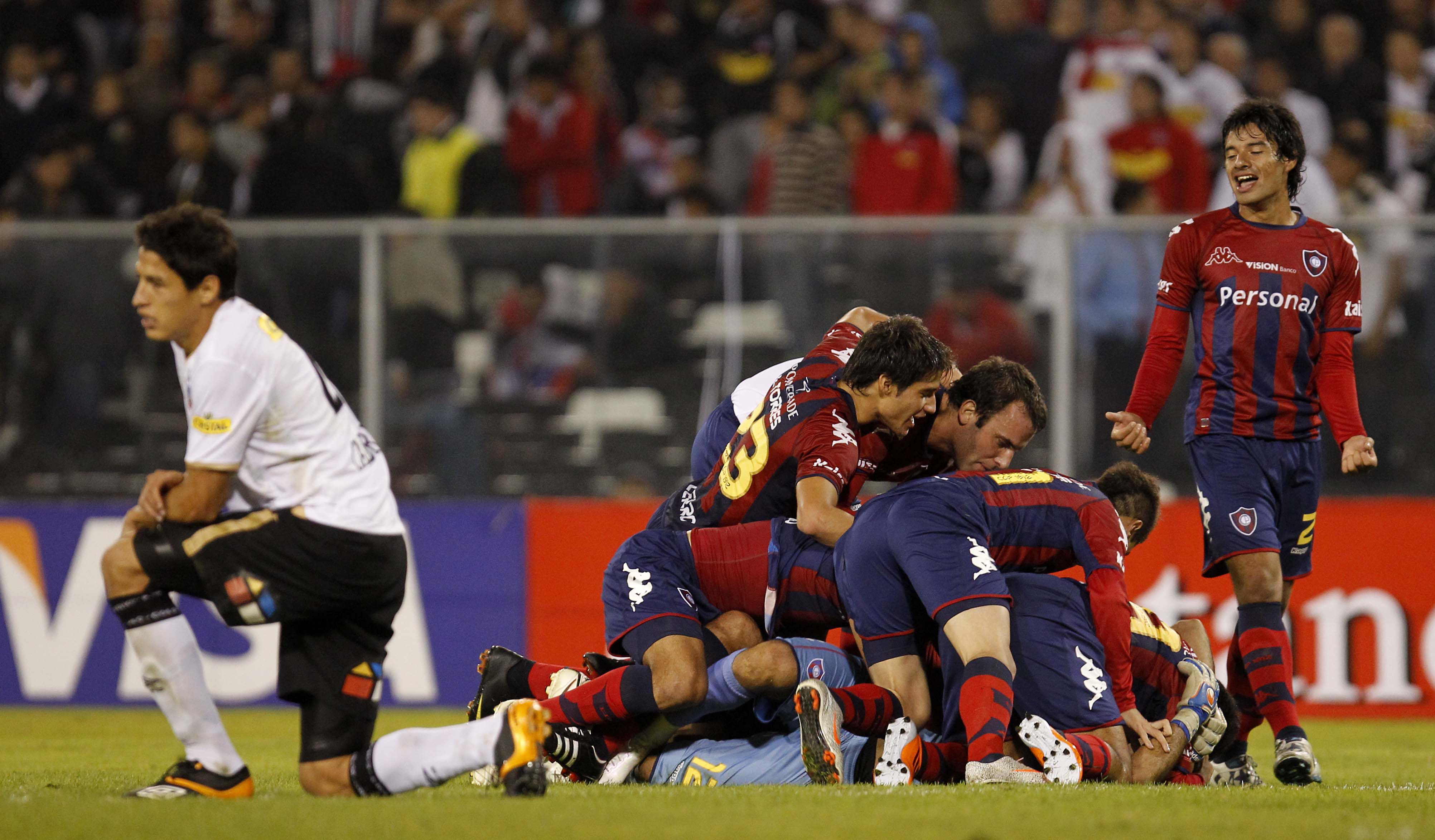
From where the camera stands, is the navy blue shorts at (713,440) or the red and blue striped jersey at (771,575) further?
the navy blue shorts at (713,440)

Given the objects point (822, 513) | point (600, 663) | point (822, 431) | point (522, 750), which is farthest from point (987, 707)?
point (600, 663)

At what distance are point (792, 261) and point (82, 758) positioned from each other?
4.82m

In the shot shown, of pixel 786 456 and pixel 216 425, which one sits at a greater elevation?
pixel 216 425

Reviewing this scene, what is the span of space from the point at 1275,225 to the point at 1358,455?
974 millimetres

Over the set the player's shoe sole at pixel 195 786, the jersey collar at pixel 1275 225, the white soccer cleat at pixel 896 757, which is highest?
the jersey collar at pixel 1275 225

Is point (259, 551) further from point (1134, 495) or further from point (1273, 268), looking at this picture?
point (1273, 268)

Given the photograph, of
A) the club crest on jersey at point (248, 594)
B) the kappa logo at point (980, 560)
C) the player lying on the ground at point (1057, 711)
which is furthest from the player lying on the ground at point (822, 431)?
the club crest on jersey at point (248, 594)

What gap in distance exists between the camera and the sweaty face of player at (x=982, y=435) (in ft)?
20.6

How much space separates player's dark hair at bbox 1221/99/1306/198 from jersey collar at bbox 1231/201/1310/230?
0.10 meters

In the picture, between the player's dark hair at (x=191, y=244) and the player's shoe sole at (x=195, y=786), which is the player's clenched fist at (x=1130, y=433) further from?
the player's shoe sole at (x=195, y=786)

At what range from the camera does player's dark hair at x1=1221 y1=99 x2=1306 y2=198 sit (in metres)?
6.20

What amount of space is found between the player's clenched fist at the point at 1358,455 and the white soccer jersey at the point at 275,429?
3440mm

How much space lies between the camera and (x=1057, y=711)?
5.65 metres

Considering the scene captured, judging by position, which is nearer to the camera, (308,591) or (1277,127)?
(308,591)
